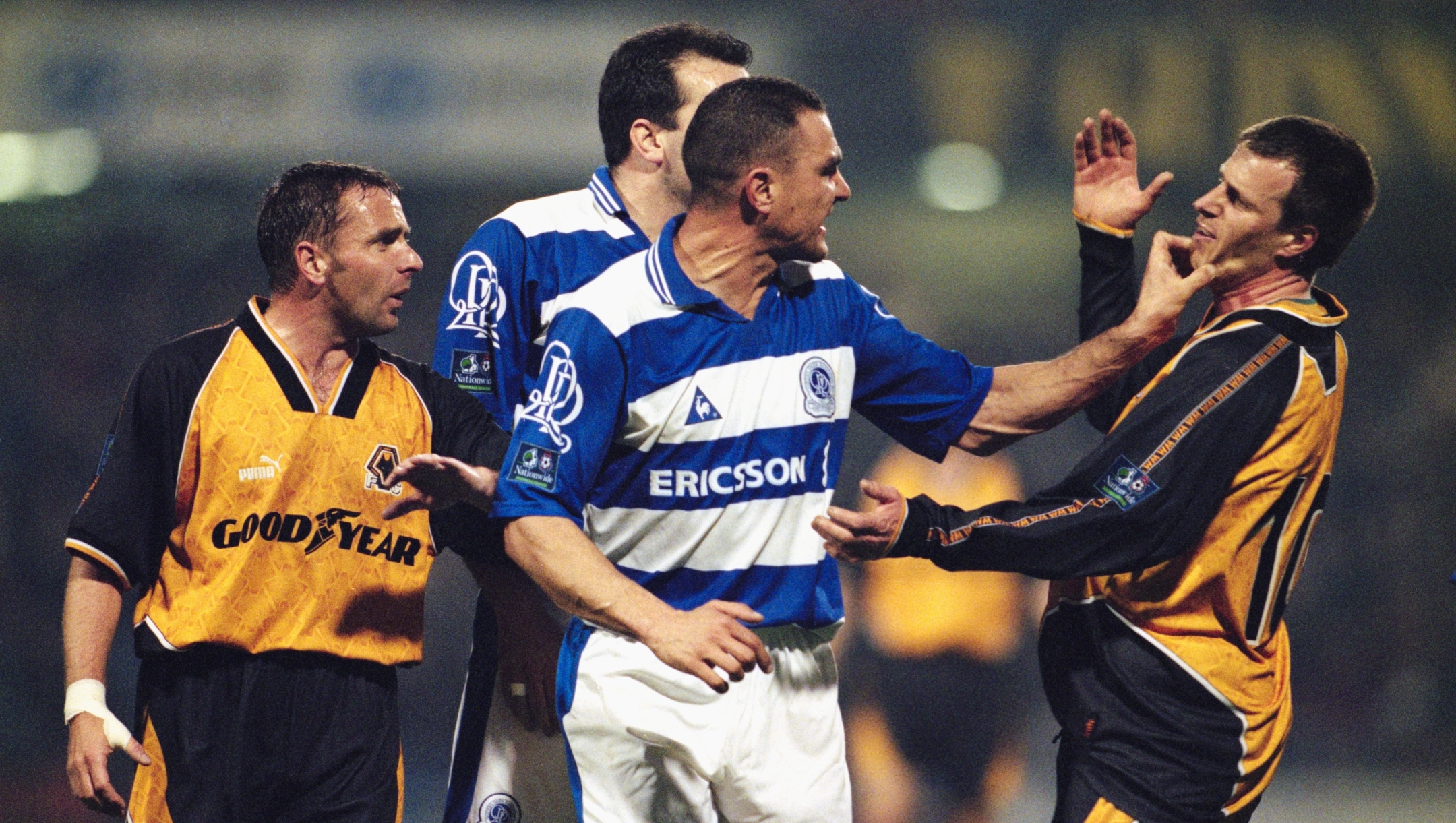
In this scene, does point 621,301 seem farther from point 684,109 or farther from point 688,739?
point 684,109

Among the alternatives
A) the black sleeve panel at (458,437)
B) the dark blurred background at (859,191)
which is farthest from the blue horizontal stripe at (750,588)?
the dark blurred background at (859,191)

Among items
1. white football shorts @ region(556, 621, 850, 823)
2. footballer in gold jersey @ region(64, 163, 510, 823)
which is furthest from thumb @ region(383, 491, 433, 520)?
white football shorts @ region(556, 621, 850, 823)

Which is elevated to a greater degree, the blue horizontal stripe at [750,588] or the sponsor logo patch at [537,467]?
the sponsor logo patch at [537,467]

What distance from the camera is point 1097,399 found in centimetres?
301

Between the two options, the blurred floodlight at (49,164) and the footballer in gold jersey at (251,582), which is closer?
the footballer in gold jersey at (251,582)

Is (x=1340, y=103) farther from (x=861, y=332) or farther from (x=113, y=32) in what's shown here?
(x=113, y=32)

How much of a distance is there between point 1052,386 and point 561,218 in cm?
119

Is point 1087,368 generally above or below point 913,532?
above

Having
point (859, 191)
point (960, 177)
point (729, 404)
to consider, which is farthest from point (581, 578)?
point (960, 177)

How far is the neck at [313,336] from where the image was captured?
2.70 m

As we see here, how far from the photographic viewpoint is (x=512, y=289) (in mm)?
2965

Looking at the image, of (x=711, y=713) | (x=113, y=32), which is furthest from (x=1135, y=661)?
(x=113, y=32)

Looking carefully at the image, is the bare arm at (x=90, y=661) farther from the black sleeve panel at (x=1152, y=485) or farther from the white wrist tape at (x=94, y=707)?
the black sleeve panel at (x=1152, y=485)

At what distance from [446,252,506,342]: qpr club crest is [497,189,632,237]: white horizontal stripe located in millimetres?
133
